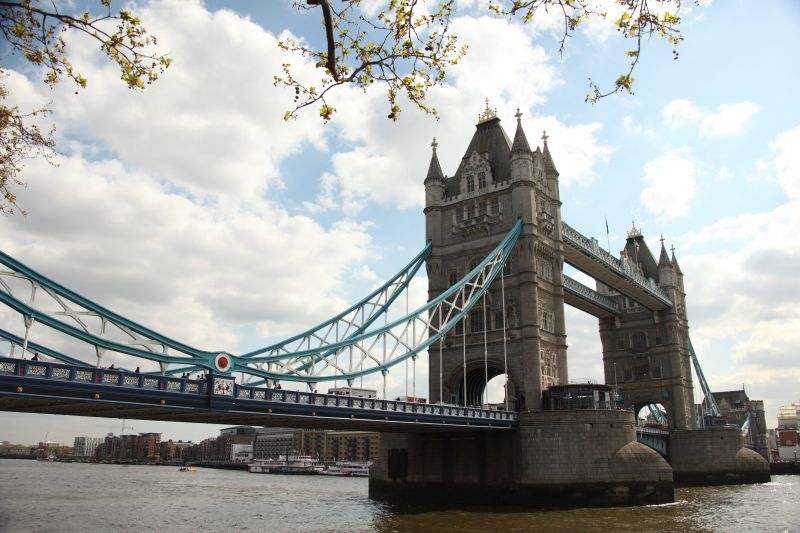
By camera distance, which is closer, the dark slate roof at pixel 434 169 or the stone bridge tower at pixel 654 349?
the dark slate roof at pixel 434 169

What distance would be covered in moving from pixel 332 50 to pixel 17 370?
1859cm

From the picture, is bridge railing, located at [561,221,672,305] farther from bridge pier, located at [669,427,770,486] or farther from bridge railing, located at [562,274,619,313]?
bridge pier, located at [669,427,770,486]

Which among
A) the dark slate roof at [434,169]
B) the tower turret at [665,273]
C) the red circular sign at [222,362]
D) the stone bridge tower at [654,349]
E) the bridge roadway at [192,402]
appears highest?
the dark slate roof at [434,169]

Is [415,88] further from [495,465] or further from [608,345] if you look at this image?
[608,345]

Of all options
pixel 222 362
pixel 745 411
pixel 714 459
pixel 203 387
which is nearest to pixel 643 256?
pixel 714 459

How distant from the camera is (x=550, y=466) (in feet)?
128

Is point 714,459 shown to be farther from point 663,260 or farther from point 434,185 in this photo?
point 434,185

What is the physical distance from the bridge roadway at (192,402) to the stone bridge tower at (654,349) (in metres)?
42.6

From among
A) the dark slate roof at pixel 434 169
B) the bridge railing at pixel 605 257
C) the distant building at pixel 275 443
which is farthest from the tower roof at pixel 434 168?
the distant building at pixel 275 443

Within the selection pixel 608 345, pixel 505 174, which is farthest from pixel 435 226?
pixel 608 345

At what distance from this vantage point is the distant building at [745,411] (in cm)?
10768

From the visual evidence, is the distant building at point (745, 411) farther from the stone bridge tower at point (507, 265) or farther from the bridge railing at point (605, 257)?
the stone bridge tower at point (507, 265)

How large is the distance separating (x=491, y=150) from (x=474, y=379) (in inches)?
724

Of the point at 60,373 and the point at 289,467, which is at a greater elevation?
the point at 60,373
